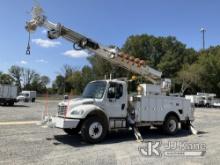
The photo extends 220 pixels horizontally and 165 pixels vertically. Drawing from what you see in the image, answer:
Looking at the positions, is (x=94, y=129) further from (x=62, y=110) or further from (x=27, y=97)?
(x=27, y=97)

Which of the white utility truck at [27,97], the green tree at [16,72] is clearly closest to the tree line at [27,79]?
the green tree at [16,72]

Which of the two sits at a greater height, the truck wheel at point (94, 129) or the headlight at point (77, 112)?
the headlight at point (77, 112)

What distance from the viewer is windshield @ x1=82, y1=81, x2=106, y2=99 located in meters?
12.9

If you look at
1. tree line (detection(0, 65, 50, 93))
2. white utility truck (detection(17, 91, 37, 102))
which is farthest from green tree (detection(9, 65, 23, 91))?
white utility truck (detection(17, 91, 37, 102))

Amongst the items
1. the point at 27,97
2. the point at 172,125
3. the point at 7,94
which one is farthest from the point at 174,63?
the point at 172,125

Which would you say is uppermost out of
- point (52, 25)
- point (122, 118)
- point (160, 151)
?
Result: point (52, 25)

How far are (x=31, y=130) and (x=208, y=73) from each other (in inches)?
2616

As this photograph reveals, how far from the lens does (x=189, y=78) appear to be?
7388 centimetres

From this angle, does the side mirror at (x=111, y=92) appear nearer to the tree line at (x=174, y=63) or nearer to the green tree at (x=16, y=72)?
the tree line at (x=174, y=63)

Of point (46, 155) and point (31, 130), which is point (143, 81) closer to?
point (31, 130)

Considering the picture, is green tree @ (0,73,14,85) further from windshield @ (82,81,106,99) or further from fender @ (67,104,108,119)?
fender @ (67,104,108,119)

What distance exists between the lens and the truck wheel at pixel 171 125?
586 inches

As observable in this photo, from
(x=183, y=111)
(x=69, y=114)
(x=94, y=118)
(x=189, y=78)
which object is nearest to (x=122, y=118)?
(x=94, y=118)

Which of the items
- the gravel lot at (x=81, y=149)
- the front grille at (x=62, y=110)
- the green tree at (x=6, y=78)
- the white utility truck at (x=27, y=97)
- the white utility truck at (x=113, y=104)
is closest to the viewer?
the gravel lot at (x=81, y=149)
